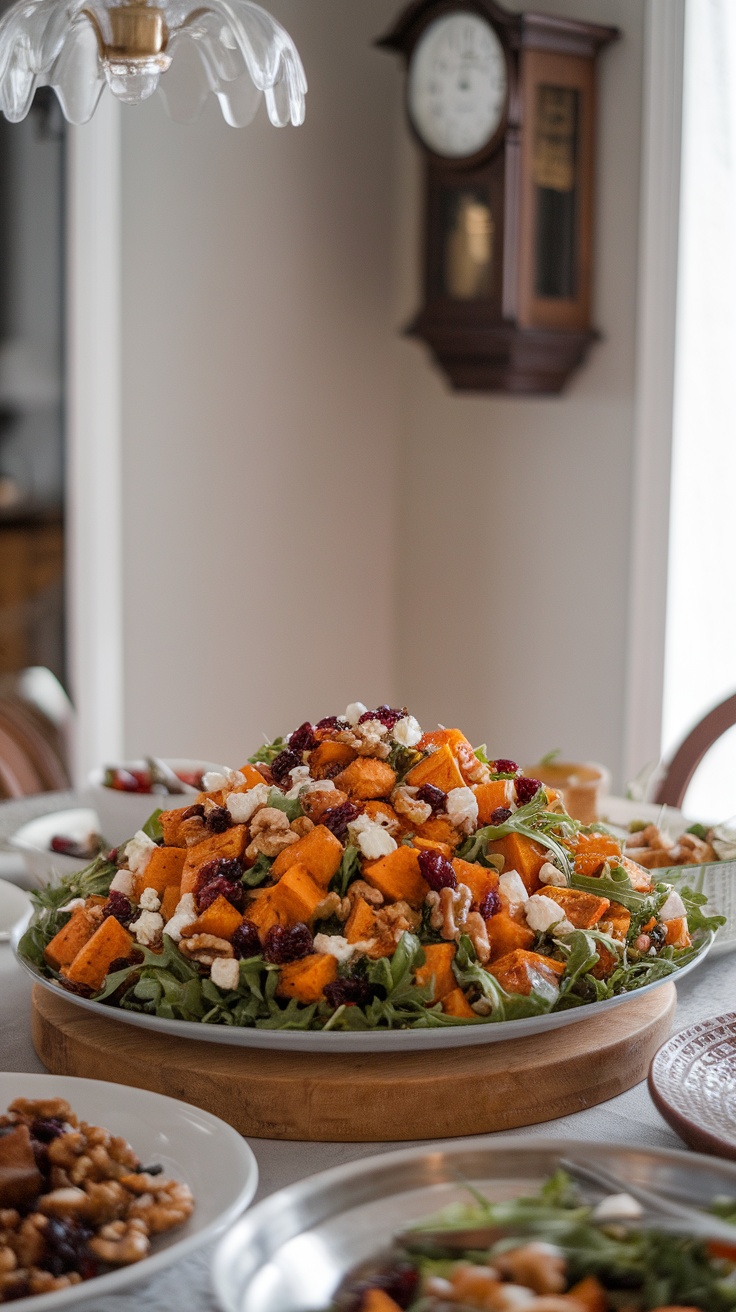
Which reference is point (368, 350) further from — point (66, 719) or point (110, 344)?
point (66, 719)

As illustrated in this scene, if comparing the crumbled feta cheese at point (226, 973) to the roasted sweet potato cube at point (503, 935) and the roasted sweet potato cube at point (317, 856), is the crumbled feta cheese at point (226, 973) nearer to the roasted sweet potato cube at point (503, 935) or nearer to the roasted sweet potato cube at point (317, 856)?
the roasted sweet potato cube at point (317, 856)

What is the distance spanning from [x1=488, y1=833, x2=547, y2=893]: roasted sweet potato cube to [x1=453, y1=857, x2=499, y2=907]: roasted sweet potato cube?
6 cm

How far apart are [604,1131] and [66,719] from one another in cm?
314

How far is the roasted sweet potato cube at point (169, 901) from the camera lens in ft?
4.69

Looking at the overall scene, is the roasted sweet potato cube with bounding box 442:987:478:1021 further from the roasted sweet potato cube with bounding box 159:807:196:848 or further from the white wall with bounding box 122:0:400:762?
the white wall with bounding box 122:0:400:762

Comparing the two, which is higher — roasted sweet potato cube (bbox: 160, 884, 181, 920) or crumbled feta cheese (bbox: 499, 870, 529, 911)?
crumbled feta cheese (bbox: 499, 870, 529, 911)

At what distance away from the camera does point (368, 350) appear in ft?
15.1

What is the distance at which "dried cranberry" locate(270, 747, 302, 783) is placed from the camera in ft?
5.16

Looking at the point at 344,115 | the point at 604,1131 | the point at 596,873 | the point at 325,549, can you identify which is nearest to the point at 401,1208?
the point at 604,1131

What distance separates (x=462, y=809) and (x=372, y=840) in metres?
0.13

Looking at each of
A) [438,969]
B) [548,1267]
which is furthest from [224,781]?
[548,1267]

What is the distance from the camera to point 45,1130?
A: 113cm

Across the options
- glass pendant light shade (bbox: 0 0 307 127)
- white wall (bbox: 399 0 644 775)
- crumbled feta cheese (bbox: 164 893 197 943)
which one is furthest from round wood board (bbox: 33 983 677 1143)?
white wall (bbox: 399 0 644 775)

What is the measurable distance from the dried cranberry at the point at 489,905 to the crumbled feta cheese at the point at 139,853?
1.16 ft
